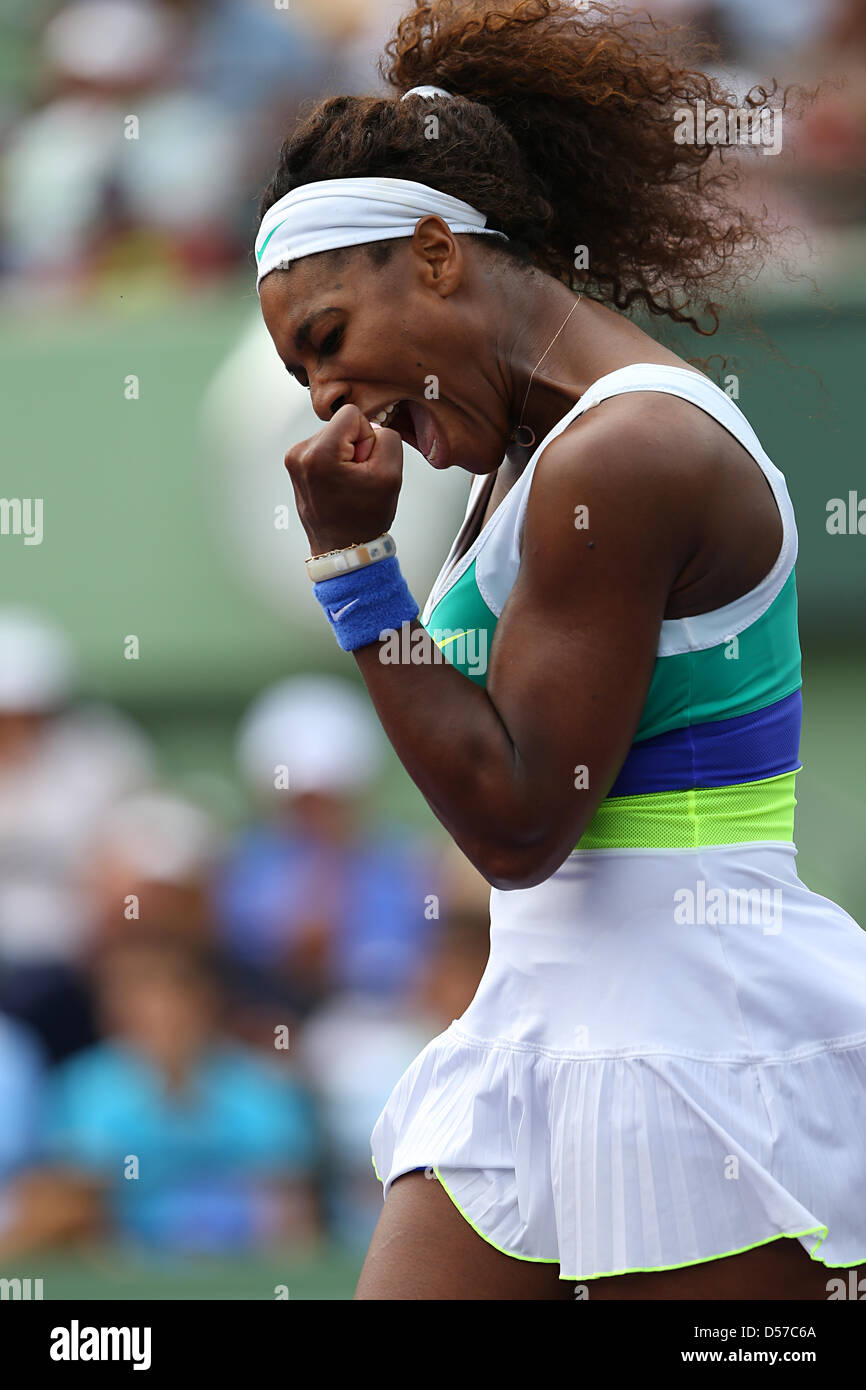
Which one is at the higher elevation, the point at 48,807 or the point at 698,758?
the point at 48,807

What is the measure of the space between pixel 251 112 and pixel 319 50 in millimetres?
238

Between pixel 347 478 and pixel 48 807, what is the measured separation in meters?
2.57

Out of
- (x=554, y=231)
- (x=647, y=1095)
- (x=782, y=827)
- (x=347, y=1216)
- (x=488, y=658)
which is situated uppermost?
(x=554, y=231)

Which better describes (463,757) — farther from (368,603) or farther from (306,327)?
(306,327)

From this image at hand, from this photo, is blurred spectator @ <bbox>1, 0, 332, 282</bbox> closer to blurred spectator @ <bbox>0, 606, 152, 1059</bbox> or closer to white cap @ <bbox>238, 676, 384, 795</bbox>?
blurred spectator @ <bbox>0, 606, 152, 1059</bbox>

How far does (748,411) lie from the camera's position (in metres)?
3.63

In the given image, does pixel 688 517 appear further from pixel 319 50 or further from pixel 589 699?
pixel 319 50

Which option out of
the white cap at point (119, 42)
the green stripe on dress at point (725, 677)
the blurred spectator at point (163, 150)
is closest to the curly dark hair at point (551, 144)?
the green stripe on dress at point (725, 677)

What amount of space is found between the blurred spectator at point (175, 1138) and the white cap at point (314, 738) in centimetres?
52

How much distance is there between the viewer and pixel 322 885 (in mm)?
3463

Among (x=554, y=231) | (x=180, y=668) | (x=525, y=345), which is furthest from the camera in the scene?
(x=180, y=668)

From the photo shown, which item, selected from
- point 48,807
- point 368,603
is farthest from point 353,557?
point 48,807

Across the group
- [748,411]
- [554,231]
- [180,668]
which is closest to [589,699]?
[554,231]

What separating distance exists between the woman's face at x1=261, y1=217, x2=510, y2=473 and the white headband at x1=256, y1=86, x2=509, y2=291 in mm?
14
